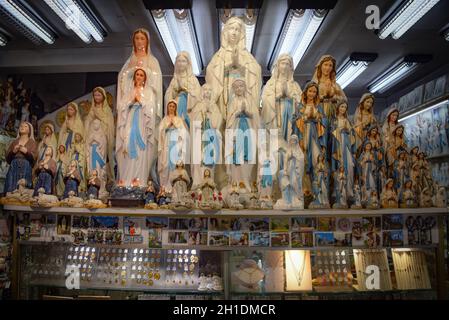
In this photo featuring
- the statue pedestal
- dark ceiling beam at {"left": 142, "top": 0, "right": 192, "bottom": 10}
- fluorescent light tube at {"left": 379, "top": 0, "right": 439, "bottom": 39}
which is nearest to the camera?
fluorescent light tube at {"left": 379, "top": 0, "right": 439, "bottom": 39}

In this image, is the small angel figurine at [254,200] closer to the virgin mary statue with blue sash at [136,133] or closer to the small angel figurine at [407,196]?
the virgin mary statue with blue sash at [136,133]

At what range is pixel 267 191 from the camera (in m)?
2.62

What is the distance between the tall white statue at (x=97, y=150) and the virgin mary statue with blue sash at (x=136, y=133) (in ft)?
0.61

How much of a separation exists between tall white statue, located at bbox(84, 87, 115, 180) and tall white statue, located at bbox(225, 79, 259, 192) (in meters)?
1.06

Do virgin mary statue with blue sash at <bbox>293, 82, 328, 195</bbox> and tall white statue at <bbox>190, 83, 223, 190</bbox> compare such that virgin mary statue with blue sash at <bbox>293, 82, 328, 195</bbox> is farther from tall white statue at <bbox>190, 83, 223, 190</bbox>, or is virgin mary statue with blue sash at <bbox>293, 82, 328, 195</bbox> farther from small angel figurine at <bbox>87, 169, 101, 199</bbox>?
small angel figurine at <bbox>87, 169, 101, 199</bbox>

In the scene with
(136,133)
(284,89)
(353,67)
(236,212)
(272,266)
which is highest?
(353,67)

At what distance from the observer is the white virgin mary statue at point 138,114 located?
8.91 ft

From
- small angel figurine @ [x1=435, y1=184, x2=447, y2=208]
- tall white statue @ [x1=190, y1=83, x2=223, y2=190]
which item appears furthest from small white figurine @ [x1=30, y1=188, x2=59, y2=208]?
small angel figurine @ [x1=435, y1=184, x2=447, y2=208]

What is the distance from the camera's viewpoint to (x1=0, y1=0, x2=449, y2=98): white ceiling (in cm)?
271

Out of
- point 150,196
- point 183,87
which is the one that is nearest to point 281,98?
point 183,87

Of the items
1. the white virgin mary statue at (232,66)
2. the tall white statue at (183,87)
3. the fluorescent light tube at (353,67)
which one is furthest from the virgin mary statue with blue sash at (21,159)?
the fluorescent light tube at (353,67)

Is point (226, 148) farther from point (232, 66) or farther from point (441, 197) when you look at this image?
point (441, 197)

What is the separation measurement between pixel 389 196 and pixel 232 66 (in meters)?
1.71

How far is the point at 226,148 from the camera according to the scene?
8.76ft
